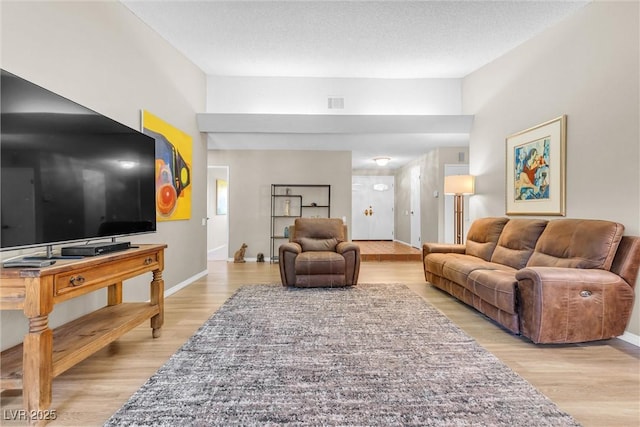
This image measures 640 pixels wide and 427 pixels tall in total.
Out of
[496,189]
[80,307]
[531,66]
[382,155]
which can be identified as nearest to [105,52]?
[80,307]

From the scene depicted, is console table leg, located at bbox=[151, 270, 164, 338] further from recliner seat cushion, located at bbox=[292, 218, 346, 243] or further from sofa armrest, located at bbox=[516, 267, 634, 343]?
sofa armrest, located at bbox=[516, 267, 634, 343]

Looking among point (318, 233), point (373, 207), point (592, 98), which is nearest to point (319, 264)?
point (318, 233)

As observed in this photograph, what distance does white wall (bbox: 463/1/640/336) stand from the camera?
2463 mm

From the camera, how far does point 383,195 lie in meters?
9.56

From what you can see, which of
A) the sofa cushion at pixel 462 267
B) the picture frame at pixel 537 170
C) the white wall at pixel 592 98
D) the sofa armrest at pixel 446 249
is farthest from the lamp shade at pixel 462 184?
the sofa cushion at pixel 462 267

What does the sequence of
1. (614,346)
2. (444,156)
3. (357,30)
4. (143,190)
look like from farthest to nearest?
(444,156) → (357,30) → (143,190) → (614,346)

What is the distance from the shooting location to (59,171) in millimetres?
1724

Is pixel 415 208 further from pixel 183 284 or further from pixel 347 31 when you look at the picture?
pixel 183 284

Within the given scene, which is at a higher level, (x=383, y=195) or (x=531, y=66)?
(x=531, y=66)

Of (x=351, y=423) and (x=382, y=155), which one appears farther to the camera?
(x=382, y=155)

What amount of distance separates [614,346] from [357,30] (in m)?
3.90

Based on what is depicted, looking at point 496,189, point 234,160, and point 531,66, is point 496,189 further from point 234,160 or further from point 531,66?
point 234,160

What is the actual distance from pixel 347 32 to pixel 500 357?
3611 mm

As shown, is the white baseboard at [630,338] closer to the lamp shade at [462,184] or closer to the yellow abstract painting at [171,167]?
the lamp shade at [462,184]
